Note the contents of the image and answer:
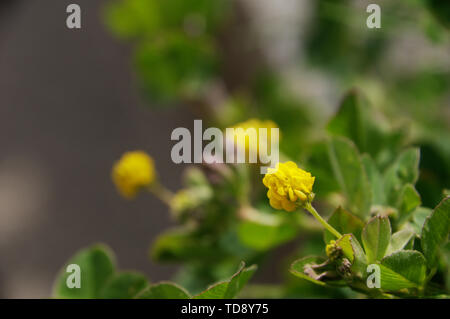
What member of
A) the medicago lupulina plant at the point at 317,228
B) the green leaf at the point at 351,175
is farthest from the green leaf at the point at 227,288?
the green leaf at the point at 351,175

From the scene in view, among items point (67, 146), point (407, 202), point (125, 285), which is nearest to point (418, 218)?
point (407, 202)

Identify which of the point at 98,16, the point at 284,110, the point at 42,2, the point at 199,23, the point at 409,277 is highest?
the point at 42,2

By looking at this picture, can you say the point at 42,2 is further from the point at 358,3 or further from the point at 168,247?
the point at 168,247

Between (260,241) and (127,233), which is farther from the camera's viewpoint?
(127,233)

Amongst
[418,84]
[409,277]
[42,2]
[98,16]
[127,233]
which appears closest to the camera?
[409,277]

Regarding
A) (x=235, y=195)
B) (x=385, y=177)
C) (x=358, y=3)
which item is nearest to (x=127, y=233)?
(x=358, y=3)

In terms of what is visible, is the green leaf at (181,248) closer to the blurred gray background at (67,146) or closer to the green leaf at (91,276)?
the green leaf at (91,276)

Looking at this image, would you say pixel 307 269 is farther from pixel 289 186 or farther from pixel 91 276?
pixel 91 276
